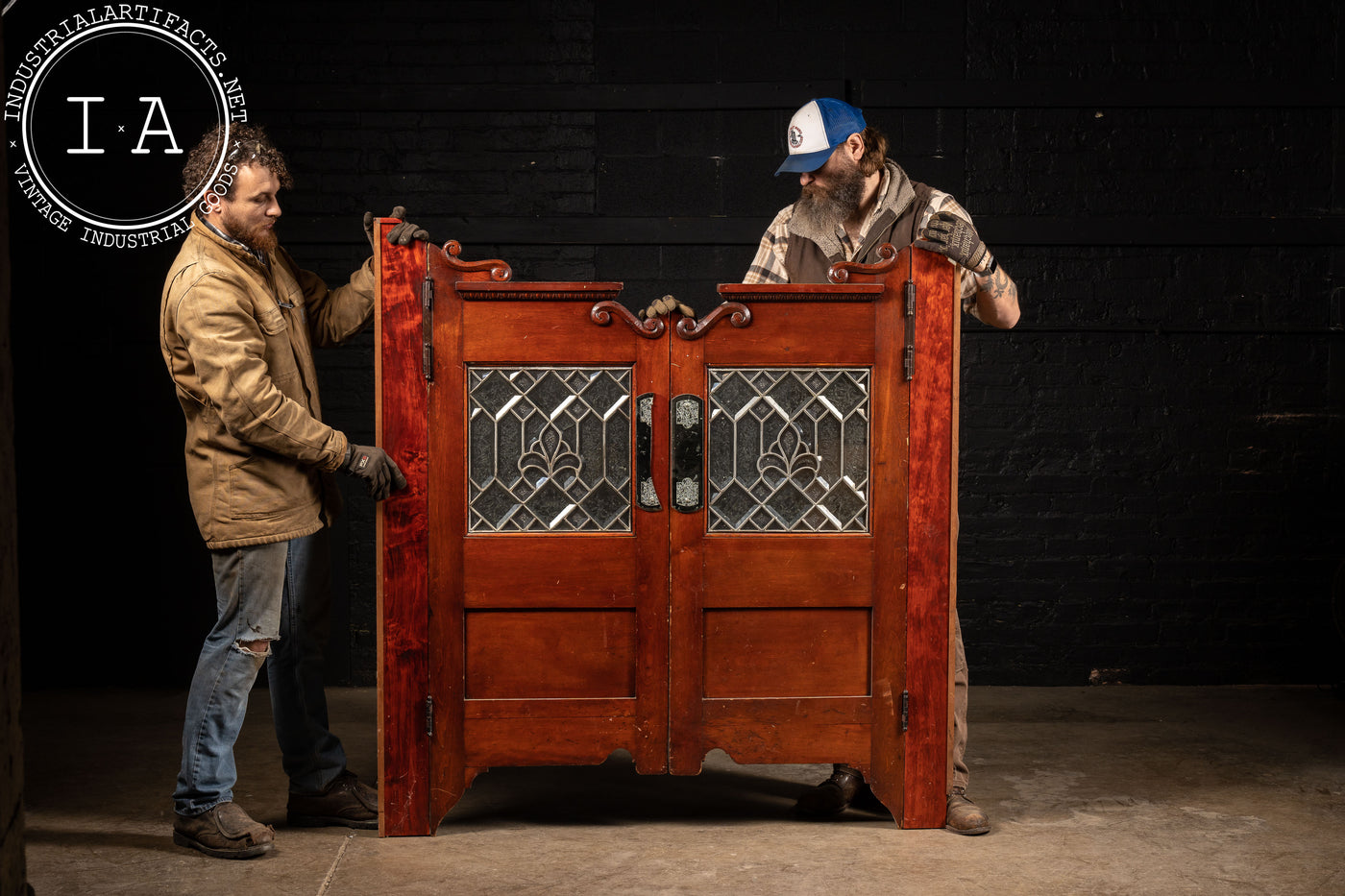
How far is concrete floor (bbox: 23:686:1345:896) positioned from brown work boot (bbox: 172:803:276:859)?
4 cm

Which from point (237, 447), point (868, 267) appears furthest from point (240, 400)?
point (868, 267)

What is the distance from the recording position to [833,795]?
141 inches

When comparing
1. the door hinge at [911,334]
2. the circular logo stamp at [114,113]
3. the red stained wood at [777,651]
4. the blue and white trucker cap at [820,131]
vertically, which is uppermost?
the circular logo stamp at [114,113]

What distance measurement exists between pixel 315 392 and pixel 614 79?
7.16ft

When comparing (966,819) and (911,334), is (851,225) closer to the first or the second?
(911,334)

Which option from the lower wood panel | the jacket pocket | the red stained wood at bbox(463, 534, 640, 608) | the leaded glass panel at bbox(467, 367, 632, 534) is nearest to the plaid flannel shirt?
the leaded glass panel at bbox(467, 367, 632, 534)

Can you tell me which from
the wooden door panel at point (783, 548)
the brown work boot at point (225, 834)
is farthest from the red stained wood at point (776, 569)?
the brown work boot at point (225, 834)

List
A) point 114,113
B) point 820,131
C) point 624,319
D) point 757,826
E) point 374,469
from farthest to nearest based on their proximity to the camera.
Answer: point 114,113, point 820,131, point 757,826, point 624,319, point 374,469

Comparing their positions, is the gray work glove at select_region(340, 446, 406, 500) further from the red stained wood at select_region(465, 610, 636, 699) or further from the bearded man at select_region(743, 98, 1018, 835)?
the bearded man at select_region(743, 98, 1018, 835)

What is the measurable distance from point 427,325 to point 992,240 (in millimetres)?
2734

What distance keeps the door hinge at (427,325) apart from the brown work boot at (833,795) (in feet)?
5.29

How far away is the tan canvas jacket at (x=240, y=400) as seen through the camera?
10.4 ft

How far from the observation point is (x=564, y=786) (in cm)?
387

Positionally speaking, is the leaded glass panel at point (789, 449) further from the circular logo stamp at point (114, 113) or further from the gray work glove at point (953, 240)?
the circular logo stamp at point (114, 113)
